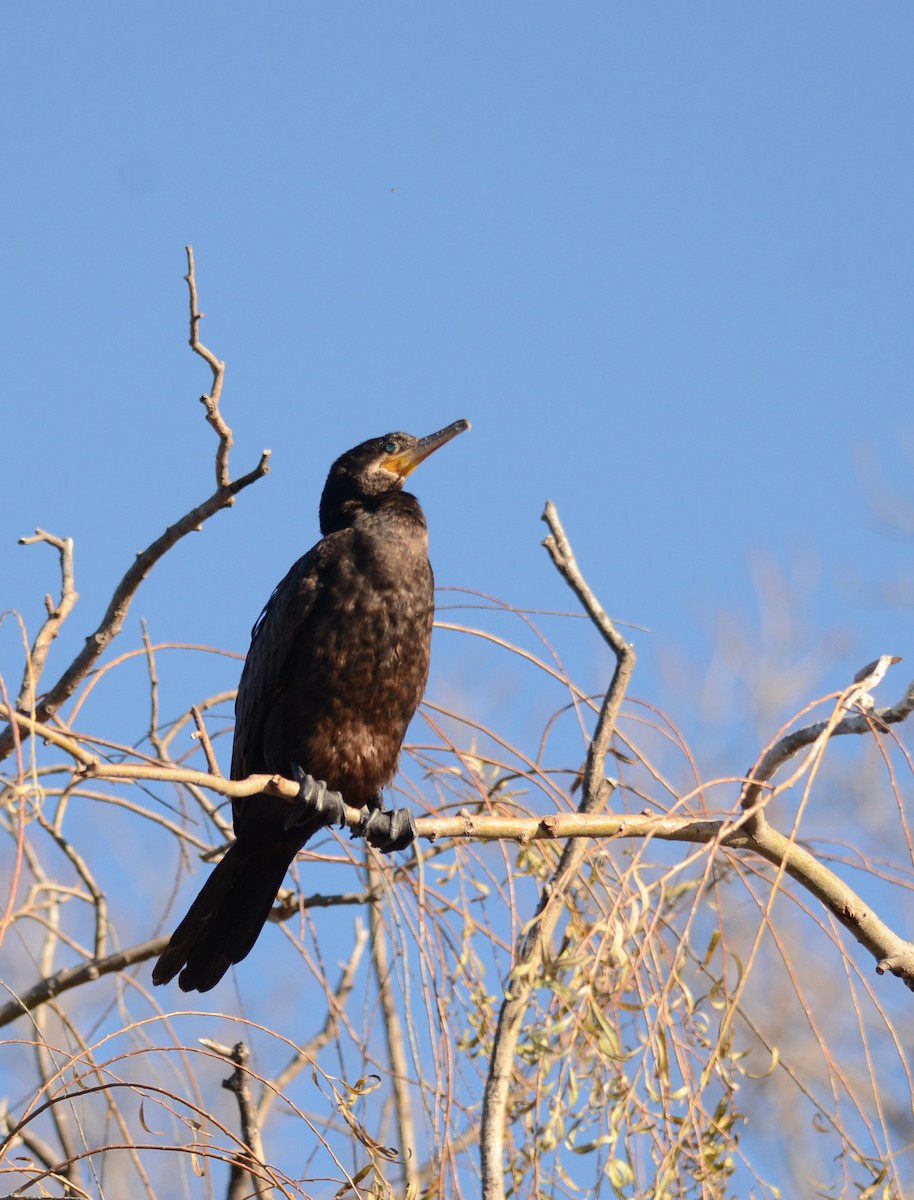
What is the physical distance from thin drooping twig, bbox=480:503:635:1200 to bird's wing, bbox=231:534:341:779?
1006mm

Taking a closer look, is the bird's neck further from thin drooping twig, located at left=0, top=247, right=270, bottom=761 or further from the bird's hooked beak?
thin drooping twig, located at left=0, top=247, right=270, bottom=761

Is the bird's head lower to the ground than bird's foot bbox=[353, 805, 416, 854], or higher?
higher

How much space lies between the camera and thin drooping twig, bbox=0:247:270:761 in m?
2.90

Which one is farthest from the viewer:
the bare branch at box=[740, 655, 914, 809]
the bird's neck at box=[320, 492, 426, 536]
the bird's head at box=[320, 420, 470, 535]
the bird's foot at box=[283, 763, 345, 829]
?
the bird's head at box=[320, 420, 470, 535]

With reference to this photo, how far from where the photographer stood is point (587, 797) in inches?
134

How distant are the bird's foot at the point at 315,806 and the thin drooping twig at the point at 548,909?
65 centimetres

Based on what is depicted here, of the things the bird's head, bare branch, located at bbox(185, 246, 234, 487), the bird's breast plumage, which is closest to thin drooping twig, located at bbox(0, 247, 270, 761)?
bare branch, located at bbox(185, 246, 234, 487)

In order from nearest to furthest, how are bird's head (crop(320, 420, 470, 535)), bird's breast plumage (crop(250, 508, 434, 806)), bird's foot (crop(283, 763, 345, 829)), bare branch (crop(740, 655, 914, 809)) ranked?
bare branch (crop(740, 655, 914, 809)) → bird's foot (crop(283, 763, 345, 829)) → bird's breast plumage (crop(250, 508, 434, 806)) → bird's head (crop(320, 420, 470, 535))

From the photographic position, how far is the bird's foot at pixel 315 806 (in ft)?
12.3

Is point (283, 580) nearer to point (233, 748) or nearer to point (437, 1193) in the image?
point (233, 748)

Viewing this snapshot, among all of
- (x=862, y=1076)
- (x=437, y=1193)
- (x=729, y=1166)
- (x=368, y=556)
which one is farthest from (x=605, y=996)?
(x=862, y=1076)

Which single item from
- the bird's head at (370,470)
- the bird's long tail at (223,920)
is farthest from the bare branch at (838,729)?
the bird's head at (370,470)

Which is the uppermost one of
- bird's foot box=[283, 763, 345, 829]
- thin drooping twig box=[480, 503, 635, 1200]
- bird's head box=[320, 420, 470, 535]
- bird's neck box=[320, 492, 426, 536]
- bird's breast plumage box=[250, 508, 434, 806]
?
bird's head box=[320, 420, 470, 535]

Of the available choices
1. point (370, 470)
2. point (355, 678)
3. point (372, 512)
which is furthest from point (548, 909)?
point (370, 470)
